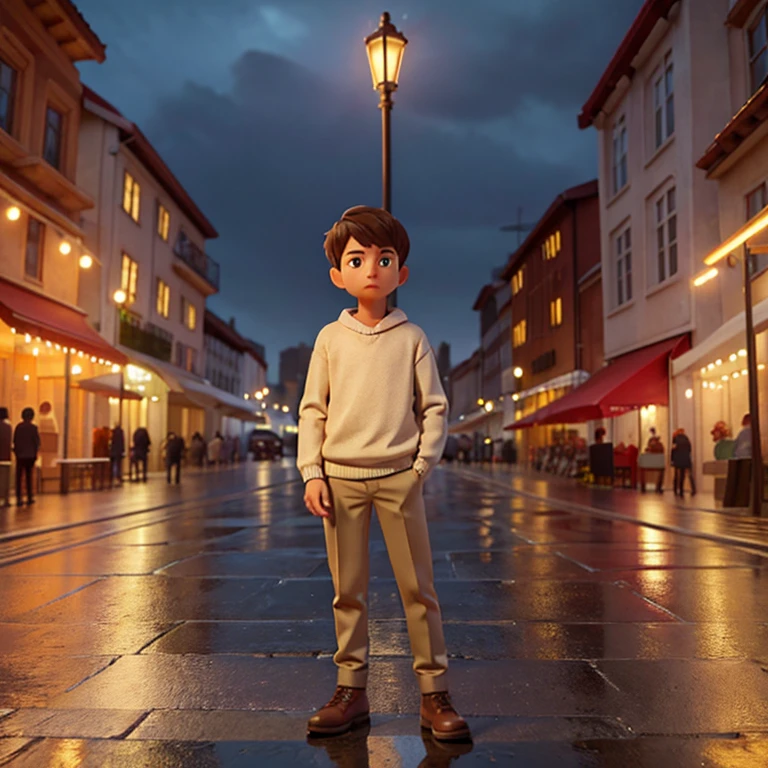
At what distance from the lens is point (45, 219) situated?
1956cm

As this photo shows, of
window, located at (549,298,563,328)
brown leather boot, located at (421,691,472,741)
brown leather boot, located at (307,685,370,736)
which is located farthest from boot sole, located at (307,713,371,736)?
window, located at (549,298,563,328)

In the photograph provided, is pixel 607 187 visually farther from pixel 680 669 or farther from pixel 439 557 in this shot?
pixel 680 669

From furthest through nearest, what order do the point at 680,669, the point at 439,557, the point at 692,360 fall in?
the point at 692,360 → the point at 439,557 → the point at 680,669

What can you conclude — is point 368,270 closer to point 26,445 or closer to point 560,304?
point 26,445

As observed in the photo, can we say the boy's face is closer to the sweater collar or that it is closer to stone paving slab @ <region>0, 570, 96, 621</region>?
the sweater collar

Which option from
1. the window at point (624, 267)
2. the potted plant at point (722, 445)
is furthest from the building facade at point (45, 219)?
the window at point (624, 267)

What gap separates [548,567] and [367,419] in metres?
4.89

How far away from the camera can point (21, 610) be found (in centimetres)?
554

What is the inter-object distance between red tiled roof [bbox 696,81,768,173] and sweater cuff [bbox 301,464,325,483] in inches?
571

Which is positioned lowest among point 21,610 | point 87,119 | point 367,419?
point 21,610

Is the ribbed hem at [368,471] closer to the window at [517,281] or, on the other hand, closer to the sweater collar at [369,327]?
the sweater collar at [369,327]

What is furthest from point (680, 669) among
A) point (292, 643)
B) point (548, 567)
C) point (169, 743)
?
point (548, 567)

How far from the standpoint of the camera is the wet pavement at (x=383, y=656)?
9.39 ft

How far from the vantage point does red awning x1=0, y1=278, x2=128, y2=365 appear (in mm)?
14719
